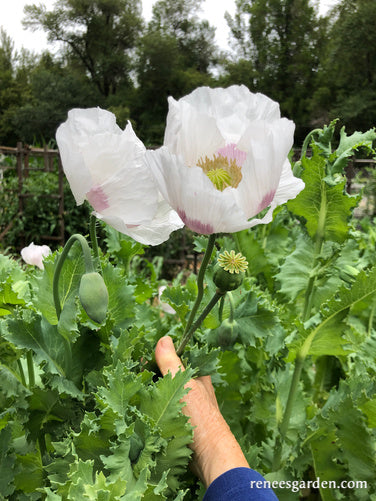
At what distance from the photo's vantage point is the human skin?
59 centimetres

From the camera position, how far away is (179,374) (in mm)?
569

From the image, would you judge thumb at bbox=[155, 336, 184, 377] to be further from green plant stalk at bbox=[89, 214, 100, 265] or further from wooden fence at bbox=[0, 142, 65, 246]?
wooden fence at bbox=[0, 142, 65, 246]

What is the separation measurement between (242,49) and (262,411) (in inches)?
1145

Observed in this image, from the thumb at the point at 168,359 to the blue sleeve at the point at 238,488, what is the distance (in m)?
0.13

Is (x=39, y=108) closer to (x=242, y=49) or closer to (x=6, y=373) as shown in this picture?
(x=242, y=49)

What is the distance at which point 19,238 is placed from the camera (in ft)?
18.6

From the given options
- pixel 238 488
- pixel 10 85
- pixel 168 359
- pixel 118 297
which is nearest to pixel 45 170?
pixel 118 297

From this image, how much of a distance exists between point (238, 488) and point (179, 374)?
14 cm

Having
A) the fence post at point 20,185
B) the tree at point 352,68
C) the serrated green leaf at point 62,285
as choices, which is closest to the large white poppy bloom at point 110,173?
the serrated green leaf at point 62,285

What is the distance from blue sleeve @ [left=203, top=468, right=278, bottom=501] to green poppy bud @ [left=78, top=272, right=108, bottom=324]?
0.82ft

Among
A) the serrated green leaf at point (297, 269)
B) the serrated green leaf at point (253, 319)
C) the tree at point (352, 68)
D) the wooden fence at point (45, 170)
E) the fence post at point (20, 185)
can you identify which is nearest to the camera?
the serrated green leaf at point (253, 319)

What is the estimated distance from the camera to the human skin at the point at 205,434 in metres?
0.59

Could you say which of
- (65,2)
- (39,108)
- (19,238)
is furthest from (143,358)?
(65,2)

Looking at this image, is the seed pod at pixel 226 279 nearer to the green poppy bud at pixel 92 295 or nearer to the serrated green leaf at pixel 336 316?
the green poppy bud at pixel 92 295
